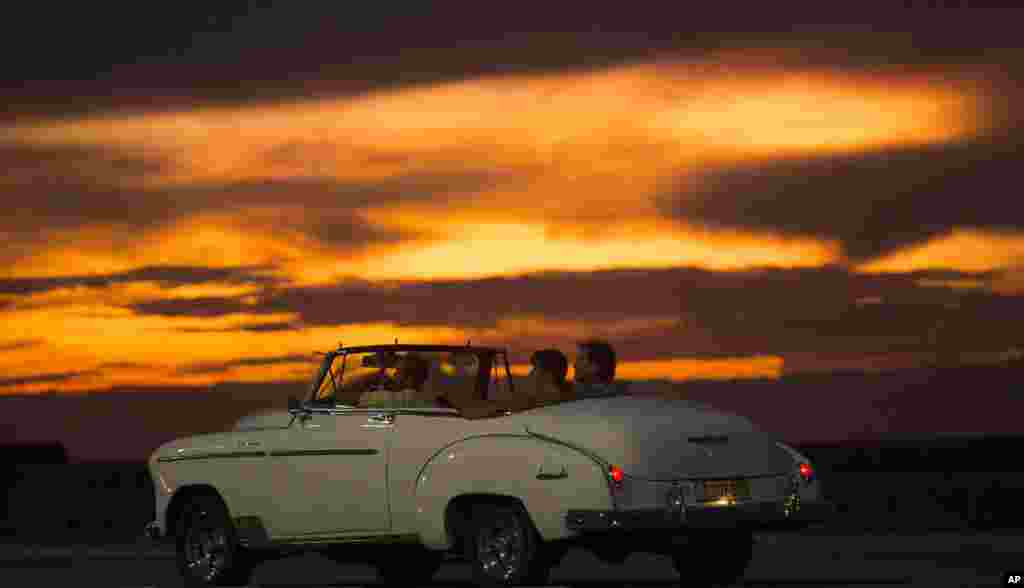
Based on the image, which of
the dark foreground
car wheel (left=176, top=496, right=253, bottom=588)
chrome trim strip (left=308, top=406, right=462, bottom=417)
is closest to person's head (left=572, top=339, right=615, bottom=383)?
chrome trim strip (left=308, top=406, right=462, bottom=417)

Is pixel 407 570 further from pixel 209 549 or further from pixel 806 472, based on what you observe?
pixel 806 472

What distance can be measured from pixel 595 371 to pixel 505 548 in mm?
1672

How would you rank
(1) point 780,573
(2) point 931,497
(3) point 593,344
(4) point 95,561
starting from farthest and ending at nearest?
(2) point 931,497 < (4) point 95,561 < (1) point 780,573 < (3) point 593,344

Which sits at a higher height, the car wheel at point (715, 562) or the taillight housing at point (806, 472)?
the taillight housing at point (806, 472)

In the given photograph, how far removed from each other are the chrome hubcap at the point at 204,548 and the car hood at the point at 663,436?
378 centimetres

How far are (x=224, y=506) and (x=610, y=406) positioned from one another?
13.6 feet

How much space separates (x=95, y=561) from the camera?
2198 centimetres

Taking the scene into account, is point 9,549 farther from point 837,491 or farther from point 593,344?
point 837,491

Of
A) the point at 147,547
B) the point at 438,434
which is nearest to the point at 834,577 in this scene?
the point at 438,434

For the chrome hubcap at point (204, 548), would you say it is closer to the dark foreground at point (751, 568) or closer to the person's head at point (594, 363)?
the dark foreground at point (751, 568)

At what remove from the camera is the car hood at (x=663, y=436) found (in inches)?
561

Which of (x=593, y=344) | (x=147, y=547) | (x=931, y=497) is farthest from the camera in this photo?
(x=931, y=497)

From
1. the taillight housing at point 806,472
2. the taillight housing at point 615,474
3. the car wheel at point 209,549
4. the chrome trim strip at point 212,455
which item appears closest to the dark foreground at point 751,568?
the car wheel at point 209,549

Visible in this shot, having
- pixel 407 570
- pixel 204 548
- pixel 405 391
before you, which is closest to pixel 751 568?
pixel 407 570
